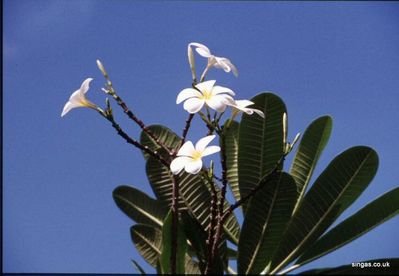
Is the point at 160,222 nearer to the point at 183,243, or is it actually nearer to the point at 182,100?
the point at 183,243

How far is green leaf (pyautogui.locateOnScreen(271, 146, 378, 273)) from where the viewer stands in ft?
7.25

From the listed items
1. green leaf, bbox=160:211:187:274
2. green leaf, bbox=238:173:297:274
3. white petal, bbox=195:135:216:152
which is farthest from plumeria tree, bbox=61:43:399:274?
white petal, bbox=195:135:216:152

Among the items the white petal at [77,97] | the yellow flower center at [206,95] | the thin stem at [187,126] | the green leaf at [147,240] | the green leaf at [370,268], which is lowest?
the green leaf at [370,268]

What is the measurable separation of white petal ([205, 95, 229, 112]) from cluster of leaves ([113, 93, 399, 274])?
0.67 metres

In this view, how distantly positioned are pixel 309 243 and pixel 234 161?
50cm

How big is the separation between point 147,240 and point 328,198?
0.80 metres

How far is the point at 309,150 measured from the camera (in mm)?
2334

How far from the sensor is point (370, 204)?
7.30 ft

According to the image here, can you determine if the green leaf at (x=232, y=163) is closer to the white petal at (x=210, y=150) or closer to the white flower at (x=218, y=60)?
the white flower at (x=218, y=60)

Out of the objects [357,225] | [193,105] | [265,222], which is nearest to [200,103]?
[193,105]

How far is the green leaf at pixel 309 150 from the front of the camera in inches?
90.1

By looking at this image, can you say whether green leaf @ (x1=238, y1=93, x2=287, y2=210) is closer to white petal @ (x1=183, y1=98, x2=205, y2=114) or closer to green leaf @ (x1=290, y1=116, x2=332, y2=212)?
green leaf @ (x1=290, y1=116, x2=332, y2=212)

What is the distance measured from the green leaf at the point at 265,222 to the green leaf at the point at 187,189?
188 mm

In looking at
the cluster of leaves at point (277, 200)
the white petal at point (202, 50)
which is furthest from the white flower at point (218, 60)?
the cluster of leaves at point (277, 200)
